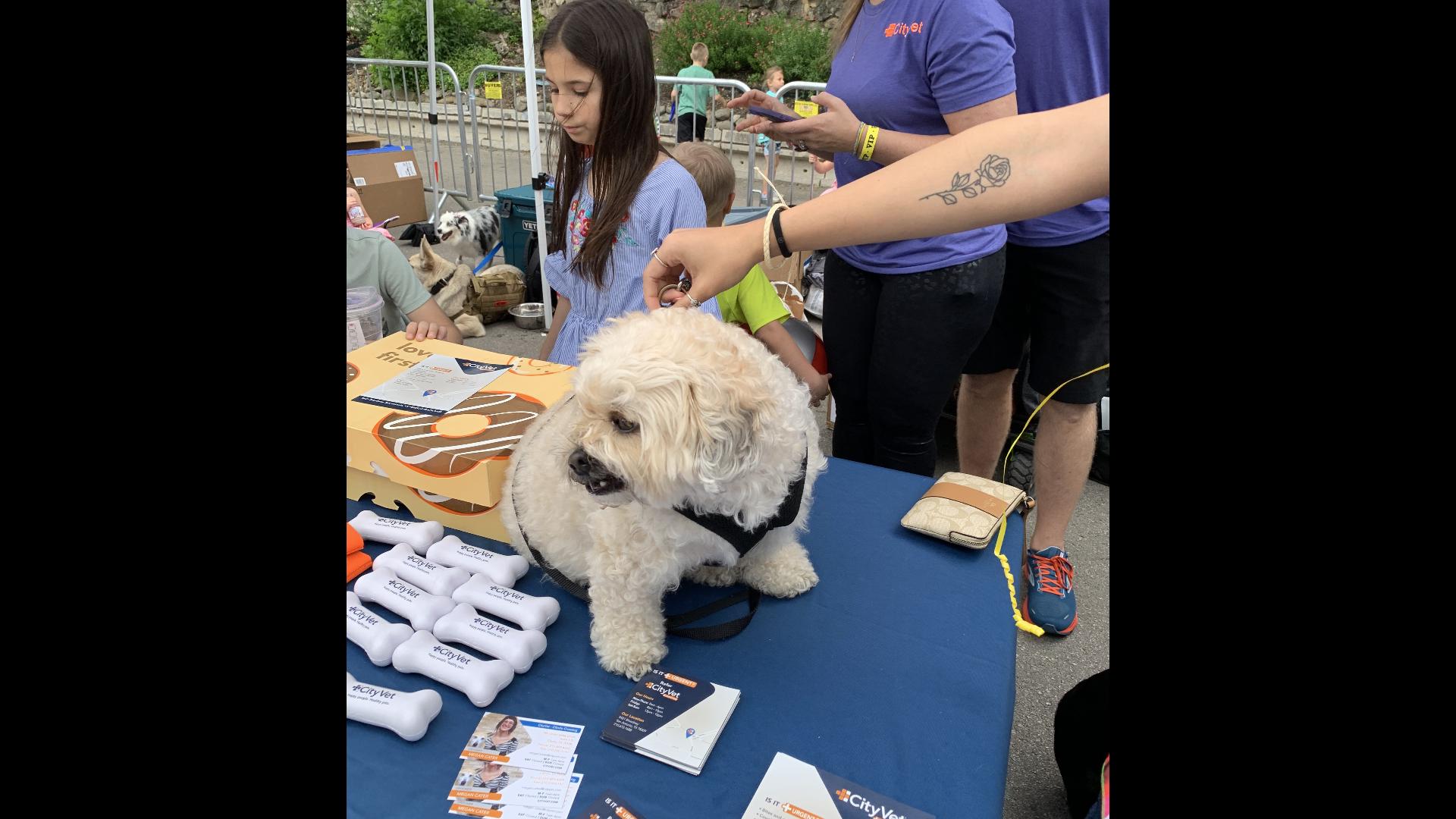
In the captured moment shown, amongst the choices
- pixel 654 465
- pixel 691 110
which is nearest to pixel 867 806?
pixel 654 465

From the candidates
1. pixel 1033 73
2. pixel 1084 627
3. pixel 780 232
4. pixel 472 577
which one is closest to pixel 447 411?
pixel 472 577

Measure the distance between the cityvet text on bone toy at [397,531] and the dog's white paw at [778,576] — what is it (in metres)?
0.70

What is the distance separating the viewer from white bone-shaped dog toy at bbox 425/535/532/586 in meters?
1.45

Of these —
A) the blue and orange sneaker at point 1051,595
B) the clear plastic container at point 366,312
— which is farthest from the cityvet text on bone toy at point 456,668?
the blue and orange sneaker at point 1051,595

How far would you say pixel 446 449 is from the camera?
156 centimetres

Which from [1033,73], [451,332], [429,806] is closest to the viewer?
[429,806]

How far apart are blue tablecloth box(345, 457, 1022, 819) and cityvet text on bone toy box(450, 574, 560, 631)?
0.05m

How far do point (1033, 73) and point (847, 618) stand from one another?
1560 millimetres

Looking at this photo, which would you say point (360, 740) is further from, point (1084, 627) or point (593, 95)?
point (1084, 627)

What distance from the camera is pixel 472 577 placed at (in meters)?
1.43

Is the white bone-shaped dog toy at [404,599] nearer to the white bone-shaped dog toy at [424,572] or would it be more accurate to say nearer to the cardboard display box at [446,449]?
the white bone-shaped dog toy at [424,572]

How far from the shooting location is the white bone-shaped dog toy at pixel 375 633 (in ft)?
4.06

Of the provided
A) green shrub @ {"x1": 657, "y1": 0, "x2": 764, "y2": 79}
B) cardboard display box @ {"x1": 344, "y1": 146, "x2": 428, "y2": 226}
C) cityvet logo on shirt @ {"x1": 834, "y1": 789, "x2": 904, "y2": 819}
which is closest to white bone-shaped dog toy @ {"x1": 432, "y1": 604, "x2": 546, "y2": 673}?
cityvet logo on shirt @ {"x1": 834, "y1": 789, "x2": 904, "y2": 819}
